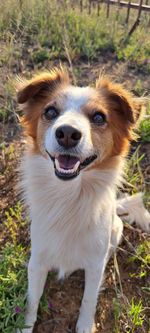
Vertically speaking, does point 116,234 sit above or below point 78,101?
below

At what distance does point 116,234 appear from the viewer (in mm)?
2693

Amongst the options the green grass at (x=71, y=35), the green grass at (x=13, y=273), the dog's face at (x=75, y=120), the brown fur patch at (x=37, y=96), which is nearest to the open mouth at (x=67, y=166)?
the dog's face at (x=75, y=120)

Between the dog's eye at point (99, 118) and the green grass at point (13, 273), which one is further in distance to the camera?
the green grass at point (13, 273)

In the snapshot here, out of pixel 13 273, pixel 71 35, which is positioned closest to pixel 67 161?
pixel 13 273

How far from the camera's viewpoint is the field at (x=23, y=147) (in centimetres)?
253

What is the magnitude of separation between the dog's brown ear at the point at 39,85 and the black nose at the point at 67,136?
0.46 meters

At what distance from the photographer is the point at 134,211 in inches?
117

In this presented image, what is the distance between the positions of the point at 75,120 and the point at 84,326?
131cm

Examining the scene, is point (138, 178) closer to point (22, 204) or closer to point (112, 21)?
point (22, 204)

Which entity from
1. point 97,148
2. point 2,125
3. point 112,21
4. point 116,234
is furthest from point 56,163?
point 112,21

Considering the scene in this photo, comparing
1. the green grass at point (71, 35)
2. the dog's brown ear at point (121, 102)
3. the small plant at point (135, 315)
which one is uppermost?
the green grass at point (71, 35)

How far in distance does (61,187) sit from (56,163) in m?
0.34

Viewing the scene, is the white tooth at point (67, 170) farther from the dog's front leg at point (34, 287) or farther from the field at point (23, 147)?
the field at point (23, 147)

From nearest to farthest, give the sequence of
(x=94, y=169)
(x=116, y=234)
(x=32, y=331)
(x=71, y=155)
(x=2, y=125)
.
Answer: (x=71, y=155)
(x=94, y=169)
(x=32, y=331)
(x=116, y=234)
(x=2, y=125)
